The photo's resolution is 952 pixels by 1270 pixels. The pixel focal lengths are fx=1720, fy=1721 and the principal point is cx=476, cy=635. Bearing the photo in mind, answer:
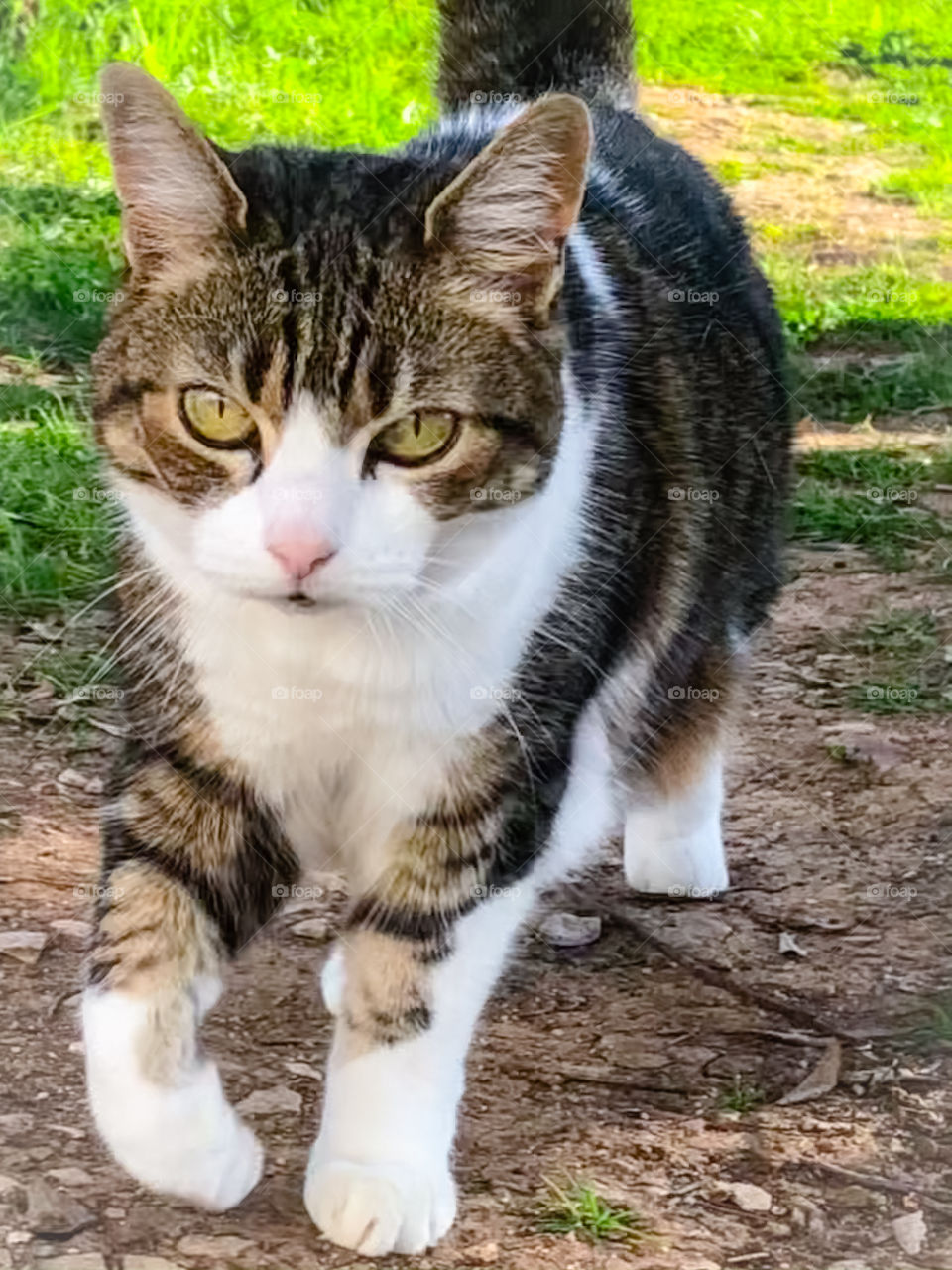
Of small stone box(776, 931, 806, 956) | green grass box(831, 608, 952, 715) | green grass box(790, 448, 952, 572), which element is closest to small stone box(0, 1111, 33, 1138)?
small stone box(776, 931, 806, 956)

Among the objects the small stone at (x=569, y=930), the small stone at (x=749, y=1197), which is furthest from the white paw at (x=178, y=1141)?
the small stone at (x=569, y=930)

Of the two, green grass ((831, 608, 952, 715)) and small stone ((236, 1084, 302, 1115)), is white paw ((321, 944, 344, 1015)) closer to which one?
small stone ((236, 1084, 302, 1115))

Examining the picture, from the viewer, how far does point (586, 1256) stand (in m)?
0.97

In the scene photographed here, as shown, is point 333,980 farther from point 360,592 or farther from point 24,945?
point 360,592

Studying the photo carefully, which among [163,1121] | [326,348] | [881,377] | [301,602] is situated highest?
[326,348]

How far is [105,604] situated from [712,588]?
0.50m

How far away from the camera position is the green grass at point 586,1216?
38.8 inches

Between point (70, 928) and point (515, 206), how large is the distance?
0.61 metres

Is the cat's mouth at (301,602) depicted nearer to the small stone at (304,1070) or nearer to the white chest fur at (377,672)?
the white chest fur at (377,672)

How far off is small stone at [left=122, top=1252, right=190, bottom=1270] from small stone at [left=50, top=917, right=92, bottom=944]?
0.96 ft

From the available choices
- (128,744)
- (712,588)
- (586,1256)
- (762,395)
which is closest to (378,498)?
(128,744)

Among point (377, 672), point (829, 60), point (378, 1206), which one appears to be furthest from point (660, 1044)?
point (829, 60)

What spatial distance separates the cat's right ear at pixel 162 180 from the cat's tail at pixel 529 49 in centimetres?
55

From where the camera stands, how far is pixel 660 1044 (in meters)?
1.19
